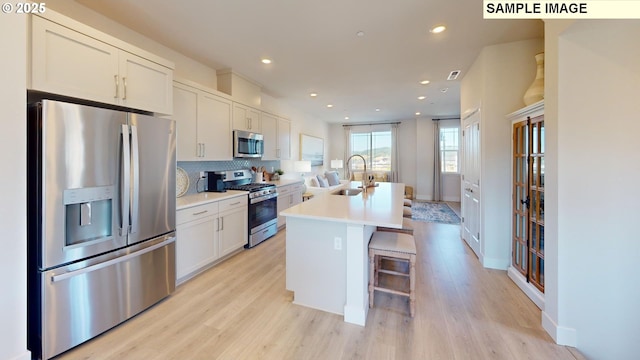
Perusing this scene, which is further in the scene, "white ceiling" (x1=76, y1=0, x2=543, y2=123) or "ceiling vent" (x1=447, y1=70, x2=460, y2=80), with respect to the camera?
"ceiling vent" (x1=447, y1=70, x2=460, y2=80)

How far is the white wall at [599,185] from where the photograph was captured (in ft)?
5.70

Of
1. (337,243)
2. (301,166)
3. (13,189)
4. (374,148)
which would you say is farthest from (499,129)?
(374,148)

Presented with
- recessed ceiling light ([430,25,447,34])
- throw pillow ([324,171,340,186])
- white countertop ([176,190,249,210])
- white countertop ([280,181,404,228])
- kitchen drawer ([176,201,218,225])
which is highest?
recessed ceiling light ([430,25,447,34])

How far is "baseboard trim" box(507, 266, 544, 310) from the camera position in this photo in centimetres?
229

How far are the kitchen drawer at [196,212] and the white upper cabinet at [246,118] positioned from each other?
142cm

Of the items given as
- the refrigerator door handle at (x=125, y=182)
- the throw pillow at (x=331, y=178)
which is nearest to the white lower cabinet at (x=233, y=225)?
the refrigerator door handle at (x=125, y=182)

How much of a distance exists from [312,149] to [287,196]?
3.12 m

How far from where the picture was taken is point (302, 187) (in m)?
5.80

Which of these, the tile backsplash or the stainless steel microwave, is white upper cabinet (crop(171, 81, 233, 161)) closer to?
the stainless steel microwave

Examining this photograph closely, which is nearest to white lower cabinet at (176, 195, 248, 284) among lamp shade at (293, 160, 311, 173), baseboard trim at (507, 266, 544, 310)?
lamp shade at (293, 160, 311, 173)

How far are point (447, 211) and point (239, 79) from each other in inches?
234

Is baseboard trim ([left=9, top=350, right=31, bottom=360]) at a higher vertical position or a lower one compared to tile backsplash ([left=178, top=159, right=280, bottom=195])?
lower

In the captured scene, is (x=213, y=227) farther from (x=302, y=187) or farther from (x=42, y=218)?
(x=302, y=187)

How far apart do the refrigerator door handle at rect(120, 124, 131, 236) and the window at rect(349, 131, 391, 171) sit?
7993 mm
